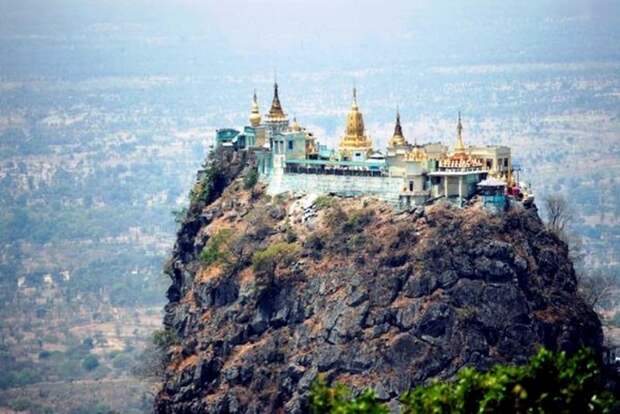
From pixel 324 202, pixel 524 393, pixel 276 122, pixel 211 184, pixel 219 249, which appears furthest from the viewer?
pixel 211 184

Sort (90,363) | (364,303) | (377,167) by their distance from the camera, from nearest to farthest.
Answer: (364,303) → (377,167) → (90,363)

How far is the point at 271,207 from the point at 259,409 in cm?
731

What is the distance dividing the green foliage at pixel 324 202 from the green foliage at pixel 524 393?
77.0 ft

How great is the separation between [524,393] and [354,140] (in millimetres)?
27566

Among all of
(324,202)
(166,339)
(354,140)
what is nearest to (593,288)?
(354,140)

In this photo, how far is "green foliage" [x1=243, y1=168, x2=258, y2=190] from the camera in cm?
7281

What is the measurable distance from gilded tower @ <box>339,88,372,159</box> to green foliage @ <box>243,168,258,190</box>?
307 centimetres

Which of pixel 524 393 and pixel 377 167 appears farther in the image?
pixel 377 167

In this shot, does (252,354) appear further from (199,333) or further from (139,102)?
(139,102)

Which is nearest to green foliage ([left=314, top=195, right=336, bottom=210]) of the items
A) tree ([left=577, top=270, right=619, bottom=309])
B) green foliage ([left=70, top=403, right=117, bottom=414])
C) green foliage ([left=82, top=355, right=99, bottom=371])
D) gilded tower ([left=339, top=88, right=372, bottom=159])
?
gilded tower ([left=339, top=88, right=372, bottom=159])

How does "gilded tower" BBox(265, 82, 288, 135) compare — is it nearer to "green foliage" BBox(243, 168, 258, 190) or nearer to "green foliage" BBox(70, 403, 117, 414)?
"green foliage" BBox(243, 168, 258, 190)

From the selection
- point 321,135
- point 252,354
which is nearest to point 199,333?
point 252,354

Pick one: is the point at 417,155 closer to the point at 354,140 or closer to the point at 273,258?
the point at 354,140

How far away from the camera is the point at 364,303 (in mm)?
66625
